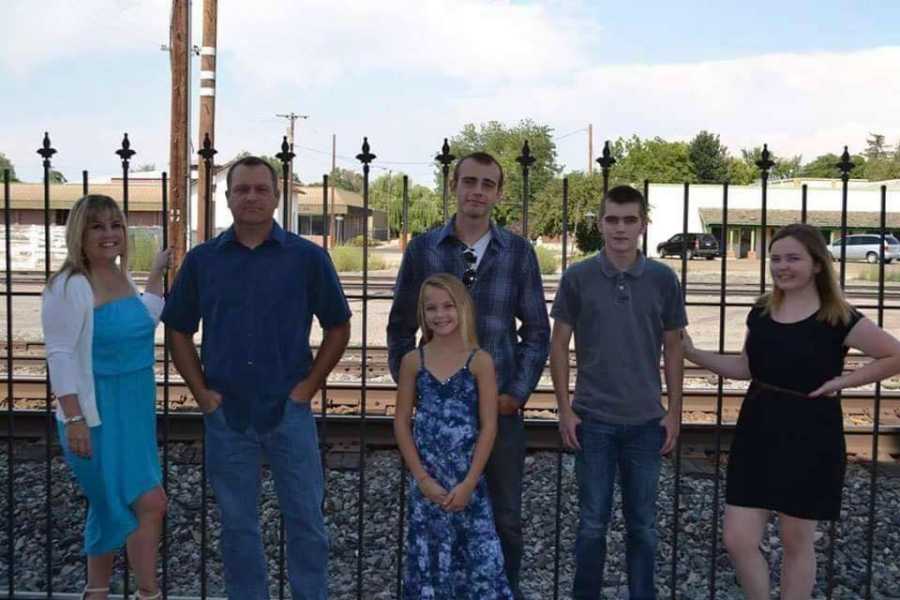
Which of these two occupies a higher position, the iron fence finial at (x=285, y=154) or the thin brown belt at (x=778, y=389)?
the iron fence finial at (x=285, y=154)

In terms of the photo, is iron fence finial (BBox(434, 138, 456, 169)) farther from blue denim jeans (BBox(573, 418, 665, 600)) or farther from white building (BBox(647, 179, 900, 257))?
white building (BBox(647, 179, 900, 257))

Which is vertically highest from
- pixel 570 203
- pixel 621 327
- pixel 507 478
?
pixel 570 203

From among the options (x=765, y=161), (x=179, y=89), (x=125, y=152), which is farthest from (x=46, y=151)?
(x=179, y=89)

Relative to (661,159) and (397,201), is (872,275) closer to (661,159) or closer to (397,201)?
(661,159)

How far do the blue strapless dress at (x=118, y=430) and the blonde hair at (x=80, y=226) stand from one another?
0.19 m

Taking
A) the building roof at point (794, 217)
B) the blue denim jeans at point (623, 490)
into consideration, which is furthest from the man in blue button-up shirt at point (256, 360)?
the building roof at point (794, 217)

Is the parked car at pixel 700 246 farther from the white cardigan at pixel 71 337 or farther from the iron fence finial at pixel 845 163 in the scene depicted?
the white cardigan at pixel 71 337

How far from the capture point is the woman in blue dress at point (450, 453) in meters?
3.53

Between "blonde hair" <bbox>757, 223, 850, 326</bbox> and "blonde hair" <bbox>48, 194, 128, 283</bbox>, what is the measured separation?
2.70 m

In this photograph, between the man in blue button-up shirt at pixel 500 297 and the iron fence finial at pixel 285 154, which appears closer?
the man in blue button-up shirt at pixel 500 297

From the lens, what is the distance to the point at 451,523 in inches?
141

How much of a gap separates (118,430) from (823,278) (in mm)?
2846

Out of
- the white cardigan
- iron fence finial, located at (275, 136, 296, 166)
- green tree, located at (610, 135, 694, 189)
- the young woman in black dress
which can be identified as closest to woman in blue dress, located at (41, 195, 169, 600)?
the white cardigan

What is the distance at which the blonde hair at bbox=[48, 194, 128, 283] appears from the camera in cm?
351
